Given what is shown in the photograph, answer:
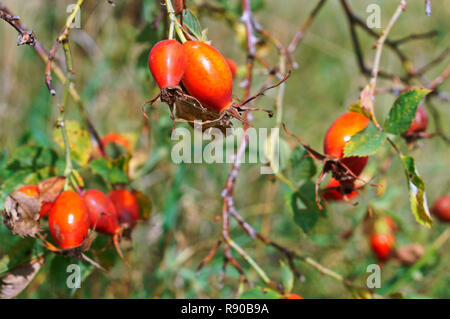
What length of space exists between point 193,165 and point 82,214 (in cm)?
115

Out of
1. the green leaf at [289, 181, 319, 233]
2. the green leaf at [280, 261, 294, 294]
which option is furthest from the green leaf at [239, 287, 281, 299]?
the green leaf at [289, 181, 319, 233]

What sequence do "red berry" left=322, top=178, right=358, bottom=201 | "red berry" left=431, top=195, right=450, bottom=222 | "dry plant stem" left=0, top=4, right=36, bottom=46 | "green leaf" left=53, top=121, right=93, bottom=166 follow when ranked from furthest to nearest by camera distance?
1. "red berry" left=431, top=195, right=450, bottom=222
2. "green leaf" left=53, top=121, right=93, bottom=166
3. "red berry" left=322, top=178, right=358, bottom=201
4. "dry plant stem" left=0, top=4, right=36, bottom=46

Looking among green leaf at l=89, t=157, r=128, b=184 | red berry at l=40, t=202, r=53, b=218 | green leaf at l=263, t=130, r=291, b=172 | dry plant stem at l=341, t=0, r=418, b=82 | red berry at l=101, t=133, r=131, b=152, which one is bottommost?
red berry at l=40, t=202, r=53, b=218

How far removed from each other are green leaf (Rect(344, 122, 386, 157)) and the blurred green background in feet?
1.19

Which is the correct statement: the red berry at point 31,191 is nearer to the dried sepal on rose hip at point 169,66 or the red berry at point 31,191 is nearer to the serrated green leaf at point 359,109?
the dried sepal on rose hip at point 169,66

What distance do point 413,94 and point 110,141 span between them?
39.5 inches

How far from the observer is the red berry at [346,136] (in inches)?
38.5

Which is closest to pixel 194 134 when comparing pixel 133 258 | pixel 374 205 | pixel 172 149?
pixel 172 149

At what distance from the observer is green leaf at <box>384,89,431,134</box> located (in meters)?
0.93

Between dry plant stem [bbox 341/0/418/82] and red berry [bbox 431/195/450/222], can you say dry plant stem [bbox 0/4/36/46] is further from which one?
red berry [bbox 431/195/450/222]

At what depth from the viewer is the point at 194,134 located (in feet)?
5.77

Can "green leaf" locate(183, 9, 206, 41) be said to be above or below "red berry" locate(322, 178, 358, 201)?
above

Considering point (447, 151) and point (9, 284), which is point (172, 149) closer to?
point (9, 284)
